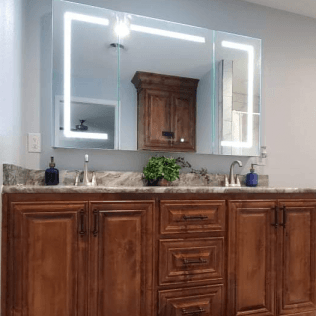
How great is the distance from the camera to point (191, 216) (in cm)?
166

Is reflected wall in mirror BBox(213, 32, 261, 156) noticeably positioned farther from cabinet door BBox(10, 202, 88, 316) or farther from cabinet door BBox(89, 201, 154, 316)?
cabinet door BBox(10, 202, 88, 316)

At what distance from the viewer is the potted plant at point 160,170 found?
6.86 feet

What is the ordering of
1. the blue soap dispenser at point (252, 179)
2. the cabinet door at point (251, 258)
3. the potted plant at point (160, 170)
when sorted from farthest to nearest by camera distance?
1. the blue soap dispenser at point (252, 179)
2. the potted plant at point (160, 170)
3. the cabinet door at point (251, 258)

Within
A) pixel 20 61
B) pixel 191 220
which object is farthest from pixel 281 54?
pixel 20 61

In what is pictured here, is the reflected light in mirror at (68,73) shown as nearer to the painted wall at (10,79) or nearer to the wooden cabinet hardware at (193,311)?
the painted wall at (10,79)

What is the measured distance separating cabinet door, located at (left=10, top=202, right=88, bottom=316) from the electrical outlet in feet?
2.20

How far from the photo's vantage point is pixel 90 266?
4.92 feet

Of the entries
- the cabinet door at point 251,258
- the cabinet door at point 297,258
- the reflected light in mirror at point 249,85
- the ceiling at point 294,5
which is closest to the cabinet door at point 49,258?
the cabinet door at point 251,258

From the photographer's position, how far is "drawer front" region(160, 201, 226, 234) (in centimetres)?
162

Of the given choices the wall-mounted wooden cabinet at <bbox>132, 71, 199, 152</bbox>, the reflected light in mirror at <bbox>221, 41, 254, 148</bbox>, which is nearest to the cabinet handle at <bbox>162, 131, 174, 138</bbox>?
the wall-mounted wooden cabinet at <bbox>132, 71, 199, 152</bbox>

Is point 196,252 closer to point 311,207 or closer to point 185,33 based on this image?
point 311,207

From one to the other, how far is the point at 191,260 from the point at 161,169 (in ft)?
2.21

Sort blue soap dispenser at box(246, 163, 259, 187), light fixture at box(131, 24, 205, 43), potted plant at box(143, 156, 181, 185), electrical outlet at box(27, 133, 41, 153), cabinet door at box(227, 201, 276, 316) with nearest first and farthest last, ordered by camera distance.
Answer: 1. cabinet door at box(227, 201, 276, 316)
2. electrical outlet at box(27, 133, 41, 153)
3. potted plant at box(143, 156, 181, 185)
4. light fixture at box(131, 24, 205, 43)
5. blue soap dispenser at box(246, 163, 259, 187)

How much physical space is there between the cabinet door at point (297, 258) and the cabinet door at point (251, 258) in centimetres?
8
